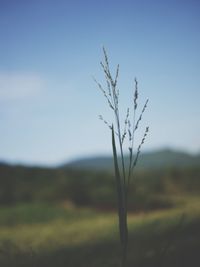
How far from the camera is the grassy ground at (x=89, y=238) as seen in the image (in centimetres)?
391

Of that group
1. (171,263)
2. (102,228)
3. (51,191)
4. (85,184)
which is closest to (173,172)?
(85,184)

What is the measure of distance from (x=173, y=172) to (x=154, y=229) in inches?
592

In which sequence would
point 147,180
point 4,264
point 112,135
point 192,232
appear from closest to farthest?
point 112,135
point 4,264
point 192,232
point 147,180

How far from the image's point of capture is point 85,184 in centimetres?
1938

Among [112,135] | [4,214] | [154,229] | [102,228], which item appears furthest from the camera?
[4,214]

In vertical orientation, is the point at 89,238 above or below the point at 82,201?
below

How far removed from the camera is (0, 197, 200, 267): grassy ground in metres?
3.91

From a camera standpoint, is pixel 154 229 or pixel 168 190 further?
pixel 168 190

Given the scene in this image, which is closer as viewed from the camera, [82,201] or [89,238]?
[89,238]

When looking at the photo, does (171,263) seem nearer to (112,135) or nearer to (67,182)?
(112,135)

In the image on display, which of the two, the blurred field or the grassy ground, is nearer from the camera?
the grassy ground

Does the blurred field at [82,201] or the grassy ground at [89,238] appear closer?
the grassy ground at [89,238]

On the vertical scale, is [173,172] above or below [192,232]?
above

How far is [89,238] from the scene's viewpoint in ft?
29.1
